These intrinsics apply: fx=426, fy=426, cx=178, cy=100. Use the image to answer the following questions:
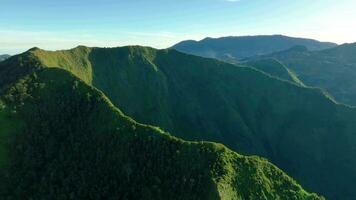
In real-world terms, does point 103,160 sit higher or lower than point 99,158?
lower

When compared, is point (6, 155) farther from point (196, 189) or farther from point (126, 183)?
point (196, 189)

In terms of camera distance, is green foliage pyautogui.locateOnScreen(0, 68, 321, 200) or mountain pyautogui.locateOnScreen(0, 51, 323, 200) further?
mountain pyautogui.locateOnScreen(0, 51, 323, 200)

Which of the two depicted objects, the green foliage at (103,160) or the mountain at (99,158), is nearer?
the green foliage at (103,160)

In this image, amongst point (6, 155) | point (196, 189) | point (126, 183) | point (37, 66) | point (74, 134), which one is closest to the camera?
point (196, 189)

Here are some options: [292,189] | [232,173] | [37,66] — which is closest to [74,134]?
[37,66]
